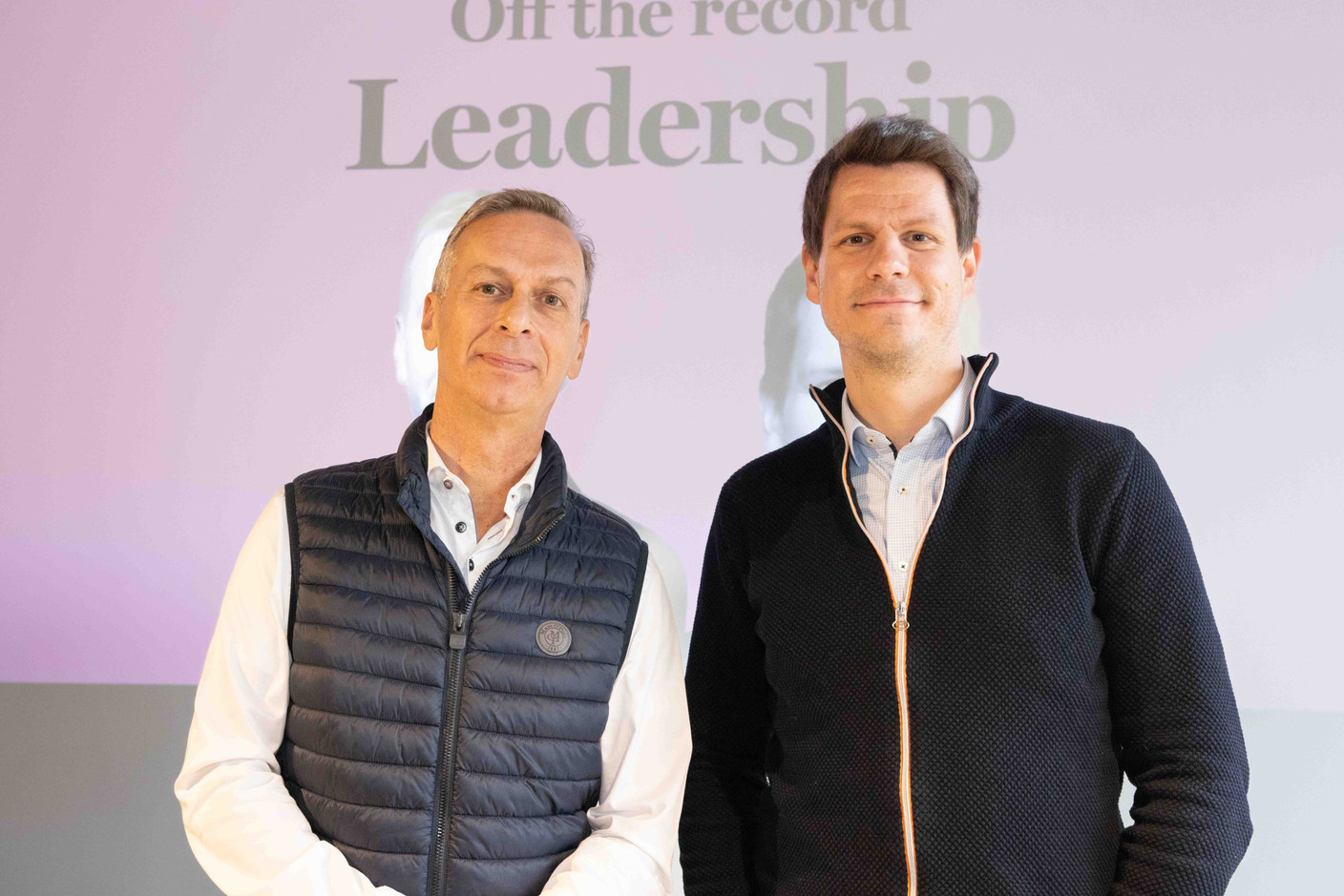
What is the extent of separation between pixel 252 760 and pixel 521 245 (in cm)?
80

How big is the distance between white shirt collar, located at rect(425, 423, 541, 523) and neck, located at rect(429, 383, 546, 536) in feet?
0.05

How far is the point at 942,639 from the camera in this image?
139cm

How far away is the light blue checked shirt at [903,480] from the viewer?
1.46m

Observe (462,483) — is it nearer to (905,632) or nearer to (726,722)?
(726,722)

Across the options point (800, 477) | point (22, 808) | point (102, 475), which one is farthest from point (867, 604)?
point (22, 808)

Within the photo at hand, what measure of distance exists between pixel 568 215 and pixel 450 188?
3.58 ft

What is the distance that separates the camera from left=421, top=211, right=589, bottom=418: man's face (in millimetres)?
1558

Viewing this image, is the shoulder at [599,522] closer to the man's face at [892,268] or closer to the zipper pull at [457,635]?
the zipper pull at [457,635]

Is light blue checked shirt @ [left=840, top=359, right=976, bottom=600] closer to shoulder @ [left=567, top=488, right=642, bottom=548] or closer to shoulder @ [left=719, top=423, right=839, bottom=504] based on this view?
shoulder @ [left=719, top=423, right=839, bottom=504]

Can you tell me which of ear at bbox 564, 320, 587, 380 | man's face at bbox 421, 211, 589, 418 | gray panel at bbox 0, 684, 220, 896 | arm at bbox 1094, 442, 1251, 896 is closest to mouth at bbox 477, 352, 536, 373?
man's face at bbox 421, 211, 589, 418

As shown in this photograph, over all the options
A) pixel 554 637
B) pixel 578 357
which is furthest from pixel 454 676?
pixel 578 357

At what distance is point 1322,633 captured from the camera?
2.38 m

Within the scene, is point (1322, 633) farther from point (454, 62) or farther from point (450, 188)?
point (454, 62)

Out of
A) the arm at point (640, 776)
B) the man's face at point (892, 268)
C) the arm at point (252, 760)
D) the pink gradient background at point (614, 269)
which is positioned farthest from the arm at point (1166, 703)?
the pink gradient background at point (614, 269)
